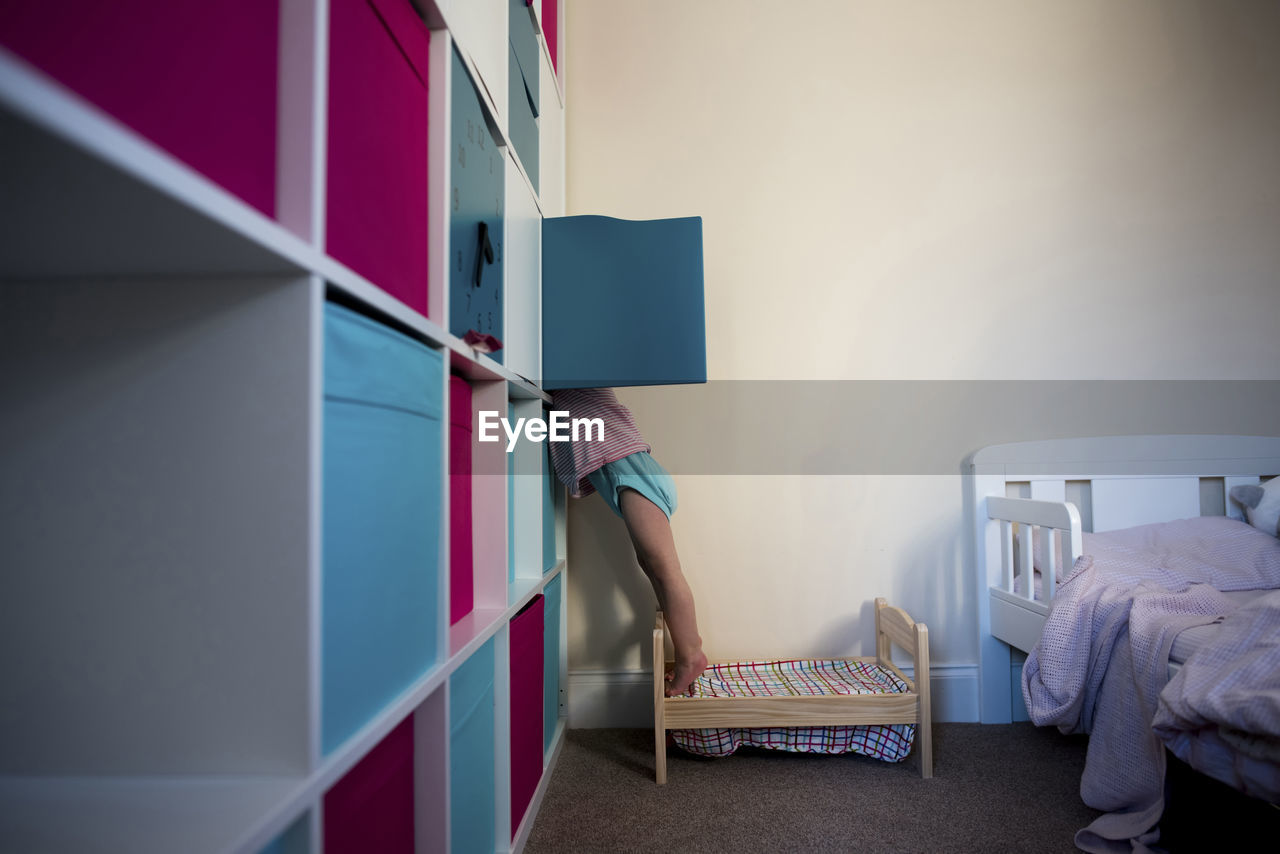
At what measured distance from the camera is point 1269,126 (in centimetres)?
187

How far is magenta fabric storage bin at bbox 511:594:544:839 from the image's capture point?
112 cm

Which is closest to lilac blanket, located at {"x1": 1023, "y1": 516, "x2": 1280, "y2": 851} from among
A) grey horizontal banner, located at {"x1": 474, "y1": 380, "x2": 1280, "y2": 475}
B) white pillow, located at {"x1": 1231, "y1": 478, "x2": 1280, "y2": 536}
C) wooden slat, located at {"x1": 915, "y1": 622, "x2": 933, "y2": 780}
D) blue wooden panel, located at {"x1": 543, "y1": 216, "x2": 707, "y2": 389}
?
white pillow, located at {"x1": 1231, "y1": 478, "x2": 1280, "y2": 536}

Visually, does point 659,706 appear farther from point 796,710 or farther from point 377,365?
point 377,365

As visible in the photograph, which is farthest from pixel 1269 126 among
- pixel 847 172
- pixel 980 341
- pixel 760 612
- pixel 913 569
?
pixel 760 612

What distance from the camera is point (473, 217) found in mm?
955

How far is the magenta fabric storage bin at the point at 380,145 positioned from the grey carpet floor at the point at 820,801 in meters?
0.98

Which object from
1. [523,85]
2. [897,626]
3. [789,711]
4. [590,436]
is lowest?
[789,711]

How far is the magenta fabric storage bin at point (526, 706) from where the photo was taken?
1.12 m

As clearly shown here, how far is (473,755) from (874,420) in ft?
4.22

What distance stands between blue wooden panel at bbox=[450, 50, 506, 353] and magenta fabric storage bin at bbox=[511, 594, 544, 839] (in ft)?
1.54

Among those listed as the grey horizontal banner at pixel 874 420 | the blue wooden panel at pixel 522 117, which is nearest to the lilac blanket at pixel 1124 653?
the grey horizontal banner at pixel 874 420

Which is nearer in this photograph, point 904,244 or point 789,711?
point 789,711

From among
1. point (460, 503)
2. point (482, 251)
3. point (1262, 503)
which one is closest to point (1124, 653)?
point (1262, 503)

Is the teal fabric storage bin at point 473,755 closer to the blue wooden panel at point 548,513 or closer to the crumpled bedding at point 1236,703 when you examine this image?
the blue wooden panel at point 548,513
